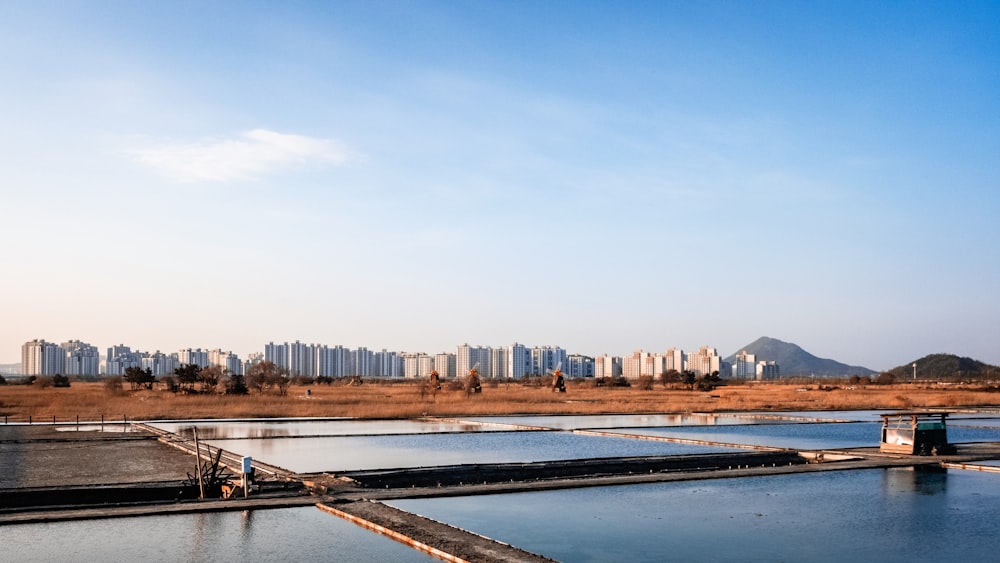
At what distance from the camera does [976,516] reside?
1405 centimetres

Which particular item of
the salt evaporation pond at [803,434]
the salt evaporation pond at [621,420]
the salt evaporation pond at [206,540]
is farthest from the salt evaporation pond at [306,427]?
the salt evaporation pond at [206,540]

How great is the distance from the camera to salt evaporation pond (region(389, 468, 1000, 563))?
37.8 ft

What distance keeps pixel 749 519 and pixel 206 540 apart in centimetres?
760

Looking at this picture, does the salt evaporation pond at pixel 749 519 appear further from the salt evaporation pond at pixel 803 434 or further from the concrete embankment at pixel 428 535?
the salt evaporation pond at pixel 803 434

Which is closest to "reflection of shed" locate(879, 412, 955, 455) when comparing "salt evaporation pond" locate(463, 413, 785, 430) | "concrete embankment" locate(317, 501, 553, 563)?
"salt evaporation pond" locate(463, 413, 785, 430)

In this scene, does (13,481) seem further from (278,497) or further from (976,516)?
(976,516)

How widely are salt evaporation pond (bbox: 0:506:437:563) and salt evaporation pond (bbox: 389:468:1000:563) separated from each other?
5.65 ft

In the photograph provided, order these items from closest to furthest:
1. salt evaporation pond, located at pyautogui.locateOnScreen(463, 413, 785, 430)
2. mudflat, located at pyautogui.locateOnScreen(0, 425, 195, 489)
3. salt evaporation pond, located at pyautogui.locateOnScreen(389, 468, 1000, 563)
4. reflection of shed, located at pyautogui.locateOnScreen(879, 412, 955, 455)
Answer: salt evaporation pond, located at pyautogui.locateOnScreen(389, 468, 1000, 563)
mudflat, located at pyautogui.locateOnScreen(0, 425, 195, 489)
reflection of shed, located at pyautogui.locateOnScreen(879, 412, 955, 455)
salt evaporation pond, located at pyautogui.locateOnScreen(463, 413, 785, 430)

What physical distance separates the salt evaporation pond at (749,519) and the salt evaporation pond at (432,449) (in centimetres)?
541

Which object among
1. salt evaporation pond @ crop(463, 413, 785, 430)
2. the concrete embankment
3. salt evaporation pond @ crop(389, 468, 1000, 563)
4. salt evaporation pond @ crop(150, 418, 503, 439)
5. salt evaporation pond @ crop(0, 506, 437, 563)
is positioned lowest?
salt evaporation pond @ crop(463, 413, 785, 430)

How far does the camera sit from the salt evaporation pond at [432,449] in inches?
833

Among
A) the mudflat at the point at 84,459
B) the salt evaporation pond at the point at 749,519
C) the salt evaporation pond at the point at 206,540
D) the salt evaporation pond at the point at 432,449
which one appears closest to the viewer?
the salt evaporation pond at the point at 206,540

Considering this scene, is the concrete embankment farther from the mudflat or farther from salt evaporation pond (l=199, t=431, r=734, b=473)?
salt evaporation pond (l=199, t=431, r=734, b=473)

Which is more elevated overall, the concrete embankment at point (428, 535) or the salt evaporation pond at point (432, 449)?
the concrete embankment at point (428, 535)
